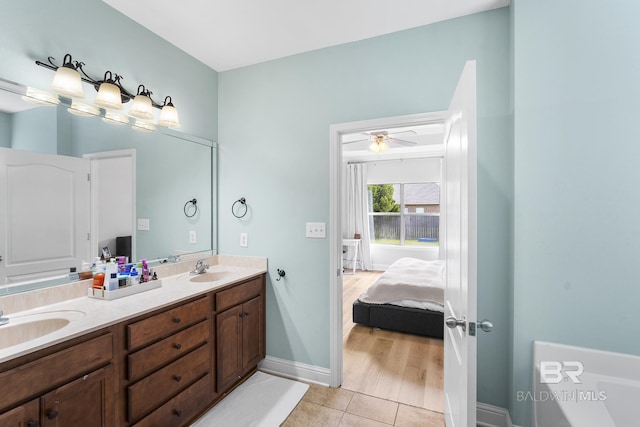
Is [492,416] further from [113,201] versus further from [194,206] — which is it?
[113,201]

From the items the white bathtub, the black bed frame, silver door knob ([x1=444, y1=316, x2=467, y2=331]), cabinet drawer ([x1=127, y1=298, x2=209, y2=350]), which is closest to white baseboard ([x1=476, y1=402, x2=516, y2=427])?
the white bathtub

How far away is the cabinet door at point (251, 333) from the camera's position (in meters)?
2.20

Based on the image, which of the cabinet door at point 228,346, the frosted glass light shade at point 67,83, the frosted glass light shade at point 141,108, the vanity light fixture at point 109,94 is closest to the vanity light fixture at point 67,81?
the frosted glass light shade at point 67,83

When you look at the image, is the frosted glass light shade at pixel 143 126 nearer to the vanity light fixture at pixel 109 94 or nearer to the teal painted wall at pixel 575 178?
the vanity light fixture at pixel 109 94

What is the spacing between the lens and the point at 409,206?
623 cm

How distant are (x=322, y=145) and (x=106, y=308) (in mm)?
1739

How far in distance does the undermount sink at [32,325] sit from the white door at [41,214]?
0.77 feet

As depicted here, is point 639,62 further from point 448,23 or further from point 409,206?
point 409,206

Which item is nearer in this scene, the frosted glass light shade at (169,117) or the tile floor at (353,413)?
the tile floor at (353,413)

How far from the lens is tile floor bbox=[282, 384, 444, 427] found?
1817 mm

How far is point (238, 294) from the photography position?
83.7 inches

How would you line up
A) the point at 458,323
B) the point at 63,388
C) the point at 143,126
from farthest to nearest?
1. the point at 143,126
2. the point at 458,323
3. the point at 63,388

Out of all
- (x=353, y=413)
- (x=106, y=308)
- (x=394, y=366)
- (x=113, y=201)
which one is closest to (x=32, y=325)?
(x=106, y=308)

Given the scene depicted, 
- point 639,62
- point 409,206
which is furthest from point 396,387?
point 409,206
